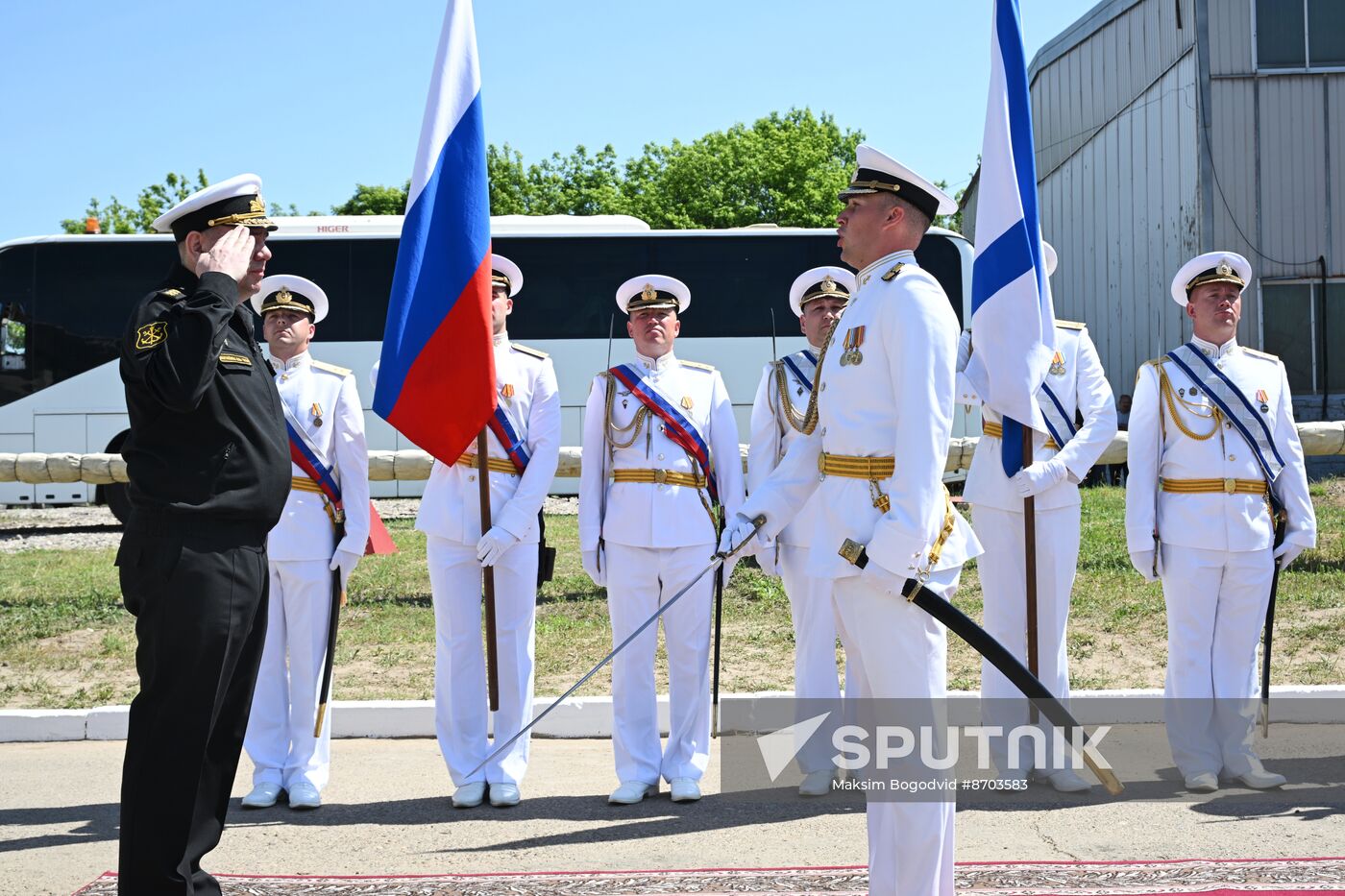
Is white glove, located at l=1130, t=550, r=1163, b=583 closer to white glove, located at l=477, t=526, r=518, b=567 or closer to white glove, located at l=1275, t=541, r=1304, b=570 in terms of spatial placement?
white glove, located at l=1275, t=541, r=1304, b=570

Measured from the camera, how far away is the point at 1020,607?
19.5ft

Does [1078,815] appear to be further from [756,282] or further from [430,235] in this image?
[756,282]

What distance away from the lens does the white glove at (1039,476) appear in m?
5.78

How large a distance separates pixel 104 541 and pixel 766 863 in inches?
483

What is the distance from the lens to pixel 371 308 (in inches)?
712

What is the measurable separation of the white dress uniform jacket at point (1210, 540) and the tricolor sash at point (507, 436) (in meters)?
2.74

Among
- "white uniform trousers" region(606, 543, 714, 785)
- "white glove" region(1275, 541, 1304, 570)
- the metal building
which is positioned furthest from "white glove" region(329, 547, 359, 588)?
the metal building

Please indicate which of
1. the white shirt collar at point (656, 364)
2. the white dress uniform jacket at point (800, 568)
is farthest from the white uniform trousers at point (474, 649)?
→ the white dress uniform jacket at point (800, 568)

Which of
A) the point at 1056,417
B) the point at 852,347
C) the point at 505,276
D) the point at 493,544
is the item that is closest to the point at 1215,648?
the point at 1056,417

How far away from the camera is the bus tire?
15887mm

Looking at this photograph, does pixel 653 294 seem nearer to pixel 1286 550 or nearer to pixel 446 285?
pixel 446 285

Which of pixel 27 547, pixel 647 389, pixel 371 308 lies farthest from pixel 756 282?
pixel 647 389

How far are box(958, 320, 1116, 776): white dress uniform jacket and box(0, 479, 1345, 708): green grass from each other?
69.4 inches

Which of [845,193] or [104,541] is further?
[104,541]
